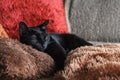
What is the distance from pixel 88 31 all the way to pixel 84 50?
1.99ft

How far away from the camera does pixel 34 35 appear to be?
5.78 ft

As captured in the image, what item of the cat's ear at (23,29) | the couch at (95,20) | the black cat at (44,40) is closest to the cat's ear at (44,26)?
the black cat at (44,40)

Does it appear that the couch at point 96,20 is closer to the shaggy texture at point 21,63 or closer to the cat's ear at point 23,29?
the cat's ear at point 23,29

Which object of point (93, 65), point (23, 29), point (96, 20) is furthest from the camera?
point (96, 20)

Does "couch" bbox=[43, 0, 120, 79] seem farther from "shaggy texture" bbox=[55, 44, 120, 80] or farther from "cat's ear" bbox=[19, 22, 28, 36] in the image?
"shaggy texture" bbox=[55, 44, 120, 80]

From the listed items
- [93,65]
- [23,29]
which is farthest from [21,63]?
[23,29]

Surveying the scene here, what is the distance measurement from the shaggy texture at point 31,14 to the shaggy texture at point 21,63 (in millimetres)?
397

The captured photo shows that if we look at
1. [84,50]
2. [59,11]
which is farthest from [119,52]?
[59,11]

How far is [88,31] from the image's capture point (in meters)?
2.06

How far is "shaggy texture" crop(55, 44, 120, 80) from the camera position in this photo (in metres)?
1.15

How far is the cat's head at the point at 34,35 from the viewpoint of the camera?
1701mm

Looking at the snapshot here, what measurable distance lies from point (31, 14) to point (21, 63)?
680 millimetres

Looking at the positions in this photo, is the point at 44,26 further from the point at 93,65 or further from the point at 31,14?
the point at 93,65

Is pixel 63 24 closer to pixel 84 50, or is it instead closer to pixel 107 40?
pixel 107 40
